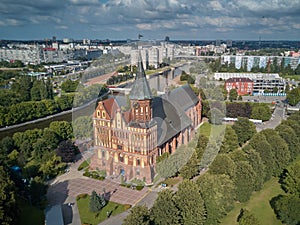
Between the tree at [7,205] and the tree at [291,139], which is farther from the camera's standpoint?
the tree at [291,139]

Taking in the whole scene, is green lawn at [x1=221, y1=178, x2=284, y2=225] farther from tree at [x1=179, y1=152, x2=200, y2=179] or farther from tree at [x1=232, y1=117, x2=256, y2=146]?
tree at [x1=232, y1=117, x2=256, y2=146]

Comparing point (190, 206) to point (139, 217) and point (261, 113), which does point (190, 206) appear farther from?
point (261, 113)

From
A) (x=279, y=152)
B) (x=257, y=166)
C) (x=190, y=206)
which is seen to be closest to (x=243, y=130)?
(x=279, y=152)

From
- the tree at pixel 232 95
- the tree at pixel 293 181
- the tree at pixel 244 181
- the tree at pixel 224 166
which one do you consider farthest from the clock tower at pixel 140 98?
the tree at pixel 232 95

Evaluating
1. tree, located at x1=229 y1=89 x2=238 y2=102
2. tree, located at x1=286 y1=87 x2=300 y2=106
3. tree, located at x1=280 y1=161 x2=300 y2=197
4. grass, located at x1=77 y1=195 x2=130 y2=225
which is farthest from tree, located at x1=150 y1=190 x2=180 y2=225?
tree, located at x1=286 y1=87 x2=300 y2=106

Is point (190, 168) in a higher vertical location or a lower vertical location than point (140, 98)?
lower

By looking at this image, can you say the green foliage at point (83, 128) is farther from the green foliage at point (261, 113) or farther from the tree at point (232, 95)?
the tree at point (232, 95)
